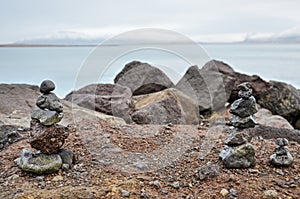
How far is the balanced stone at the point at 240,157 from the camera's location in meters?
3.52

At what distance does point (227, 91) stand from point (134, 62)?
2346 millimetres

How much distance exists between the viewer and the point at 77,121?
4961 mm

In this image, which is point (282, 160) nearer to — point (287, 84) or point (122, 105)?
point (122, 105)

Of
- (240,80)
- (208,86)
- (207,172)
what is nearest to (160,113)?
(207,172)

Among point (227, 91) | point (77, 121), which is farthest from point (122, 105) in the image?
point (227, 91)

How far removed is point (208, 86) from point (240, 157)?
521 cm

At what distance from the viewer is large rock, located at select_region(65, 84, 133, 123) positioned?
605cm

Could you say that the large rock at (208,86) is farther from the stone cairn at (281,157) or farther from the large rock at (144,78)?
the stone cairn at (281,157)

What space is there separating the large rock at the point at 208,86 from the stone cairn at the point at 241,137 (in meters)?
4.53

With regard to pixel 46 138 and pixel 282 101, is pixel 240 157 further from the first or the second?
pixel 282 101

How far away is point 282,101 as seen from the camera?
28.8ft

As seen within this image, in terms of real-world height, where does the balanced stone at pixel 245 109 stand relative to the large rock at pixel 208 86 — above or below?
above

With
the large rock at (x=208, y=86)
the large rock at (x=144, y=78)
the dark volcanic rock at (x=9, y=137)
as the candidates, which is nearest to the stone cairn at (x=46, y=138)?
the dark volcanic rock at (x=9, y=137)

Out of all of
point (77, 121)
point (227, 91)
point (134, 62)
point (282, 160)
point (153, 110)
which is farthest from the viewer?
point (227, 91)
